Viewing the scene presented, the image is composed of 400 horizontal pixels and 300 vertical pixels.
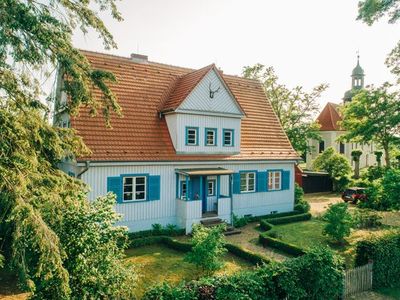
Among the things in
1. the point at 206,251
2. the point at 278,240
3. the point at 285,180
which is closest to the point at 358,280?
the point at 278,240

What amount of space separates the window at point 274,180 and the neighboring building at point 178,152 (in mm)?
75

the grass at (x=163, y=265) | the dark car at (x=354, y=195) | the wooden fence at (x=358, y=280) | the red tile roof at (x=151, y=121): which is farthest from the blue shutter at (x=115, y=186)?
the dark car at (x=354, y=195)

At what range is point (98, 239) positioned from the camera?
7.80 m

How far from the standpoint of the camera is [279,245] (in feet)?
55.4

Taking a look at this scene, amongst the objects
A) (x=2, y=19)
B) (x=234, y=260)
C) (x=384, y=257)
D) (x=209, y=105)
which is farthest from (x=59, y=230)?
(x=209, y=105)

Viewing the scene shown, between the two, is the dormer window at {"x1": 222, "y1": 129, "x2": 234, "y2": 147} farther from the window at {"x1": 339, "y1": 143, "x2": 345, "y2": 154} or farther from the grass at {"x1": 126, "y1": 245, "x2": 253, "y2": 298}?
the window at {"x1": 339, "y1": 143, "x2": 345, "y2": 154}

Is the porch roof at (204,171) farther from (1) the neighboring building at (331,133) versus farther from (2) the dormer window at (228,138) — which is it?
(1) the neighboring building at (331,133)

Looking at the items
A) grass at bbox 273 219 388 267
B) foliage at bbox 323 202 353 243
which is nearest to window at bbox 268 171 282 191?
grass at bbox 273 219 388 267

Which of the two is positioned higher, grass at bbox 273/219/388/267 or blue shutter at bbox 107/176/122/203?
blue shutter at bbox 107/176/122/203

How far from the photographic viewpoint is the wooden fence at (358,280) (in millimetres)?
11977

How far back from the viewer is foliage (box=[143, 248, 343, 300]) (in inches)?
334

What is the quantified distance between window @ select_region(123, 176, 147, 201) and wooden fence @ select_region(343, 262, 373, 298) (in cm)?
1117

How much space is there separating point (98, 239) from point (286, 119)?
33789 mm

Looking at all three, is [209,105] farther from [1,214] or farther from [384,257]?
[1,214]
